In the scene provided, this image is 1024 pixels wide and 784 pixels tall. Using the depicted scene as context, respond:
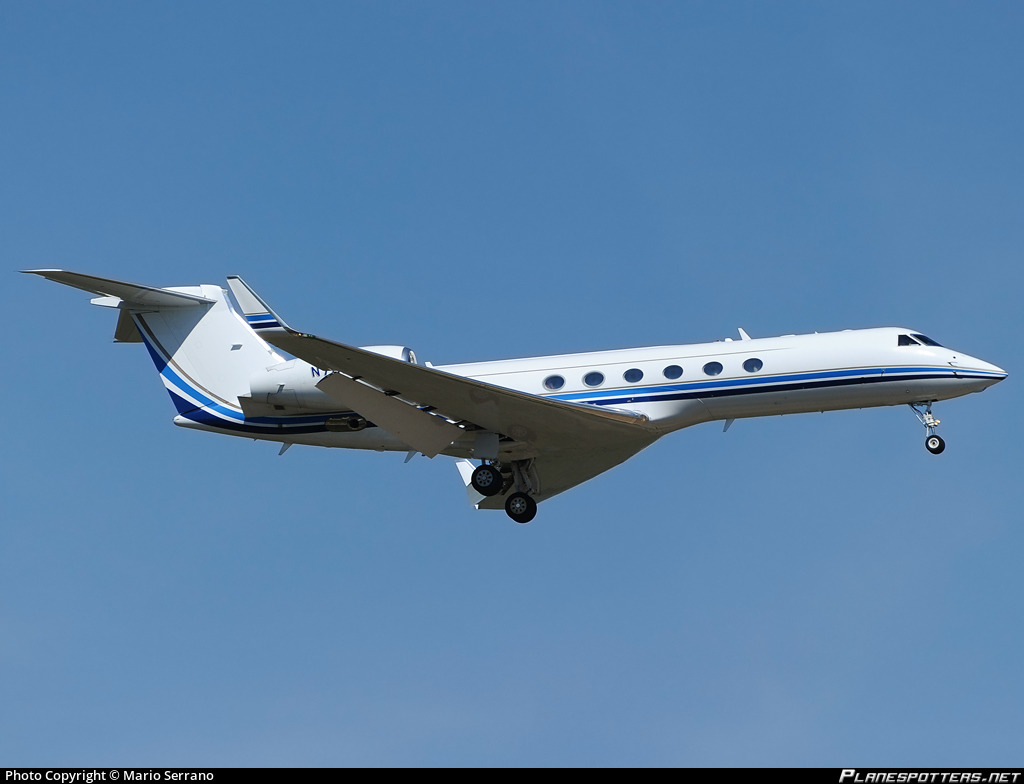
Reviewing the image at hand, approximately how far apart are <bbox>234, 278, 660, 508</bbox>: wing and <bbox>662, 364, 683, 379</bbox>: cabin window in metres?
0.86

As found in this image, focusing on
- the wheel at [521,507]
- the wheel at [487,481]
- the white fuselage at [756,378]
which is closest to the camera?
the white fuselage at [756,378]

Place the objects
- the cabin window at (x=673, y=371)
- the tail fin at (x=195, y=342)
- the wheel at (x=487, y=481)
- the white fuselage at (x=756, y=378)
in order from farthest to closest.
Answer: the tail fin at (x=195, y=342)
the wheel at (x=487, y=481)
the cabin window at (x=673, y=371)
the white fuselage at (x=756, y=378)

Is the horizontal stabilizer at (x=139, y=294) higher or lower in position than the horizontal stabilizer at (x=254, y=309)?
higher

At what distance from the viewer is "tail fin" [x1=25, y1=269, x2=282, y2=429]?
23.6 meters

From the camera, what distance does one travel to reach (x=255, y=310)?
19.4 metres

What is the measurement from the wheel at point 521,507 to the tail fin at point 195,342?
5.09m

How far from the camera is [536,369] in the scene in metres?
22.6

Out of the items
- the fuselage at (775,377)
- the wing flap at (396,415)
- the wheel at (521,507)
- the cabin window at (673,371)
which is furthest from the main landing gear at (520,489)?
the cabin window at (673,371)

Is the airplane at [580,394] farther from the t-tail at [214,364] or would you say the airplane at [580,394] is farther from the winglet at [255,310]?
the winglet at [255,310]

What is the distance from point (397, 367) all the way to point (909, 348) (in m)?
8.86

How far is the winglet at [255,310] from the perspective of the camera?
19.2 m
